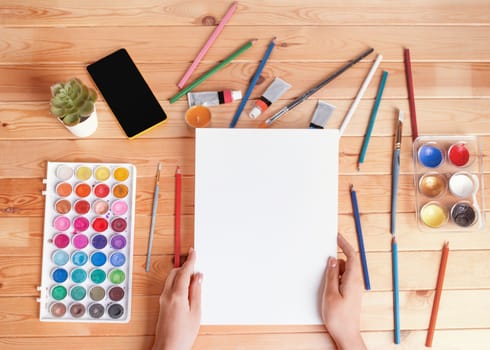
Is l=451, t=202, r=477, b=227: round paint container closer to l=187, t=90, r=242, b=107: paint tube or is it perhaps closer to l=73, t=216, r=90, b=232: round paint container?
l=187, t=90, r=242, b=107: paint tube

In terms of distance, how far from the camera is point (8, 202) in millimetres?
1004

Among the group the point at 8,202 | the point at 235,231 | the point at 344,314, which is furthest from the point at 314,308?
the point at 8,202

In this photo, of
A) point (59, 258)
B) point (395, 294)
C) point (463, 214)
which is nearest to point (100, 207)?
point (59, 258)

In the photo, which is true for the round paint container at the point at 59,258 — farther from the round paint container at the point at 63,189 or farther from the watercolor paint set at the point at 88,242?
the round paint container at the point at 63,189

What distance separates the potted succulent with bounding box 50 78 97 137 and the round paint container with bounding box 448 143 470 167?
810 mm

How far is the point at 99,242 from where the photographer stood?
0.99 metres

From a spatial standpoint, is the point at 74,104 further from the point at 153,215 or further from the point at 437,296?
the point at 437,296

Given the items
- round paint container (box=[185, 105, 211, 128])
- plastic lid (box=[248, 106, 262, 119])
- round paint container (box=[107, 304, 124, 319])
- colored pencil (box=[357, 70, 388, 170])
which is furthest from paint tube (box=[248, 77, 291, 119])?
round paint container (box=[107, 304, 124, 319])

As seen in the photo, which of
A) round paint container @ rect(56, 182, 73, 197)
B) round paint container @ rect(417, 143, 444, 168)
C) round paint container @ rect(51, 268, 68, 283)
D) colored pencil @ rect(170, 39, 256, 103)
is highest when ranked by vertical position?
colored pencil @ rect(170, 39, 256, 103)

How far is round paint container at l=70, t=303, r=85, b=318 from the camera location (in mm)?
977

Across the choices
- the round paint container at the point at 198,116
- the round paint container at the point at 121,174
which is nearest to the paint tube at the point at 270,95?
the round paint container at the point at 198,116

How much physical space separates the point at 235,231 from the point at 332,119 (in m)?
0.35

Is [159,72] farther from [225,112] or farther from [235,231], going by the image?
[235,231]

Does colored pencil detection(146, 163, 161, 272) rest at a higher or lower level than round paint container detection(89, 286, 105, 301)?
higher
